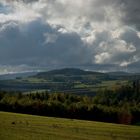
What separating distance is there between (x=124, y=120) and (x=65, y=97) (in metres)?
41.0

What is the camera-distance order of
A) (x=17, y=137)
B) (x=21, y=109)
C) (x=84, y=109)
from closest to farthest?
(x=17, y=137)
(x=21, y=109)
(x=84, y=109)

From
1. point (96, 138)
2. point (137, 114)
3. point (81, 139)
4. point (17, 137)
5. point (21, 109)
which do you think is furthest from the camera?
point (137, 114)

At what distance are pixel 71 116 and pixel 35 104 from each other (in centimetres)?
1426

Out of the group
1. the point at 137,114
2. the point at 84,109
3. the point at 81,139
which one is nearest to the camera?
the point at 81,139

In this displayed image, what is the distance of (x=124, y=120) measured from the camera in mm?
150875

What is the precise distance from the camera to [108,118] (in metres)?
150

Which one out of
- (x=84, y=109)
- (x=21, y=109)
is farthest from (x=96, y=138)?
(x=84, y=109)

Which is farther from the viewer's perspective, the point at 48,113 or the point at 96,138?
the point at 48,113

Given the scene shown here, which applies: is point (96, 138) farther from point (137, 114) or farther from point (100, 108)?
point (137, 114)

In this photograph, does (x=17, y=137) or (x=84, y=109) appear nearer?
(x=17, y=137)

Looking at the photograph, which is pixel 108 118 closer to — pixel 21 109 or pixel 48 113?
pixel 48 113

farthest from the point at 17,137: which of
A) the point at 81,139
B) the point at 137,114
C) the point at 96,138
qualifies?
the point at 137,114

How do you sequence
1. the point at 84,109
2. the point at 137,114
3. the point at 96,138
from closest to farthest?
the point at 96,138
the point at 84,109
the point at 137,114

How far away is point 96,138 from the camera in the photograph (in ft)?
193
